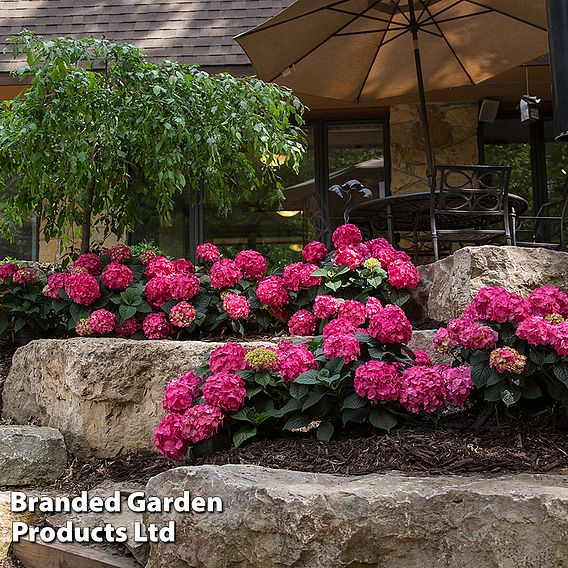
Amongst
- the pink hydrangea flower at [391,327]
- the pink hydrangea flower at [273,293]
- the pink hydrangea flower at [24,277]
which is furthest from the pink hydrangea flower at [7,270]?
the pink hydrangea flower at [391,327]

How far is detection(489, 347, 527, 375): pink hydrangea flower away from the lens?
2.43 metres

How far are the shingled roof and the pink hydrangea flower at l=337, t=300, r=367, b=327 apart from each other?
404 centimetres

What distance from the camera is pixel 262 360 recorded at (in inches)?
113

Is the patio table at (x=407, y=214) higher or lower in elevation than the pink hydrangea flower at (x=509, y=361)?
higher

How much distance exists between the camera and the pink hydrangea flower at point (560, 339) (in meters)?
2.41

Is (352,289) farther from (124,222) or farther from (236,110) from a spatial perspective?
(124,222)

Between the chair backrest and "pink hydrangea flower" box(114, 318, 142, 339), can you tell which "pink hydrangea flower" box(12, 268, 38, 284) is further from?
the chair backrest

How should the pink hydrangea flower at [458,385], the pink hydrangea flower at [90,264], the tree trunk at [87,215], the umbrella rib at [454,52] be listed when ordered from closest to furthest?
the pink hydrangea flower at [458,385] < the pink hydrangea flower at [90,264] < the tree trunk at [87,215] < the umbrella rib at [454,52]

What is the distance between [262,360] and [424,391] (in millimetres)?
634

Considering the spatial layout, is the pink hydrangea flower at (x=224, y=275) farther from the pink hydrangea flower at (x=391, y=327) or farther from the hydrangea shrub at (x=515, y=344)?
the hydrangea shrub at (x=515, y=344)

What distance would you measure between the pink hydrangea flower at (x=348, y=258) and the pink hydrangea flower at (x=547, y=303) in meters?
1.26

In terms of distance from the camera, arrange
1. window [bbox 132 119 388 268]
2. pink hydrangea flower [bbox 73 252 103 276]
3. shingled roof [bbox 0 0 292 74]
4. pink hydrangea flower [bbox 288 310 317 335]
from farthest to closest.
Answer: window [bbox 132 119 388 268], shingled roof [bbox 0 0 292 74], pink hydrangea flower [bbox 73 252 103 276], pink hydrangea flower [bbox 288 310 317 335]

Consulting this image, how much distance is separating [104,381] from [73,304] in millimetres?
795

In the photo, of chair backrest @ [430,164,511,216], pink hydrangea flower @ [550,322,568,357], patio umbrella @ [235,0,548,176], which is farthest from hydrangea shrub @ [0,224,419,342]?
pink hydrangea flower @ [550,322,568,357]
